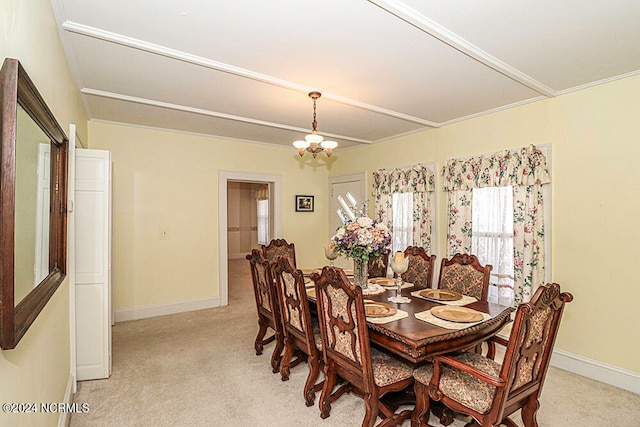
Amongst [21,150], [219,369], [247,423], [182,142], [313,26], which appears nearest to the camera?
[21,150]

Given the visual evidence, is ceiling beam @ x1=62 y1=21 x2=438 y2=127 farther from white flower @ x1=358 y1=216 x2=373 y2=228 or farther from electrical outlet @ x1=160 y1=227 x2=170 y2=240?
Answer: electrical outlet @ x1=160 y1=227 x2=170 y2=240

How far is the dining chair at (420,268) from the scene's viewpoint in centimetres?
321

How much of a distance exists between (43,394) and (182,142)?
3640 millimetres

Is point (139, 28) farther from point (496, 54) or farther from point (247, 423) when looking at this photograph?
point (247, 423)

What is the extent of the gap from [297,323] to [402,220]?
266 centimetres

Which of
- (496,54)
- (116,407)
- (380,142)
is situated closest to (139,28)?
(496,54)

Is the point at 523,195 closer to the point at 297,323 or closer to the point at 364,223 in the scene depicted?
the point at 364,223

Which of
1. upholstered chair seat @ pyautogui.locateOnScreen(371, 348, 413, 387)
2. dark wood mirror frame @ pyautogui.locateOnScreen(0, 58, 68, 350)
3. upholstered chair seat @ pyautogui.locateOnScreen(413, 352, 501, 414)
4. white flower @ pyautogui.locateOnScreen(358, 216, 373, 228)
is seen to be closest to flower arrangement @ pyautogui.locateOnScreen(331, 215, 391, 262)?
white flower @ pyautogui.locateOnScreen(358, 216, 373, 228)

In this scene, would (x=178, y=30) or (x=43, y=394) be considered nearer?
(x=43, y=394)

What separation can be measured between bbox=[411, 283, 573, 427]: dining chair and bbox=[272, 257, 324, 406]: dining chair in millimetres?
746

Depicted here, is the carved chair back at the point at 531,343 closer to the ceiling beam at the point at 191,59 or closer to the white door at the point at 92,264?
the ceiling beam at the point at 191,59

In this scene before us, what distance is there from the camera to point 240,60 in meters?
2.50

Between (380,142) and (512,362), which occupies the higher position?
(380,142)

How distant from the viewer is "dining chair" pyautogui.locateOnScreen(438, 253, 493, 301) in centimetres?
274
